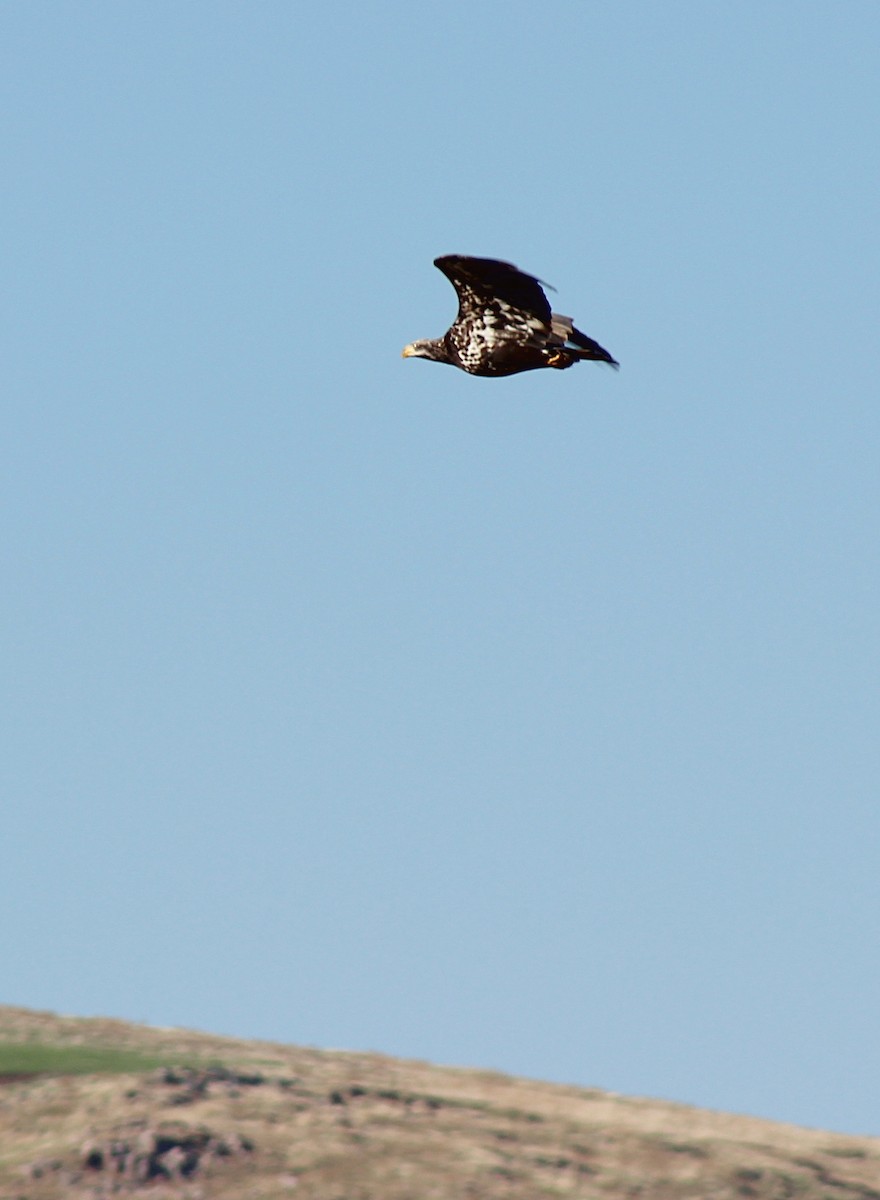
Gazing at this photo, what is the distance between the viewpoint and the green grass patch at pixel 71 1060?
1917 inches

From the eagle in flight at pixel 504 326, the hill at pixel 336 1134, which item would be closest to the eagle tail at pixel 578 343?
the eagle in flight at pixel 504 326

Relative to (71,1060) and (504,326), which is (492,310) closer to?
(504,326)

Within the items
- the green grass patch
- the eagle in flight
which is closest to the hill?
the green grass patch

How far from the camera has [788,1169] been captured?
4912 centimetres

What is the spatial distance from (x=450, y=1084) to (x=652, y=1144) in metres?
5.08

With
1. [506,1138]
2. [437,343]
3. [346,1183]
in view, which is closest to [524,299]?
[437,343]

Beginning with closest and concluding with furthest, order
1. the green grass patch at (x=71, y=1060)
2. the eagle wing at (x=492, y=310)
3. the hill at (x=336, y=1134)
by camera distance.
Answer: the eagle wing at (x=492, y=310)
the hill at (x=336, y=1134)
the green grass patch at (x=71, y=1060)

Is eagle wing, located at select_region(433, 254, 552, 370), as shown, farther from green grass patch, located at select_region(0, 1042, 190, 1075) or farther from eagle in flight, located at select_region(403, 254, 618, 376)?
green grass patch, located at select_region(0, 1042, 190, 1075)

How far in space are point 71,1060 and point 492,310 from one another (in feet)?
81.9

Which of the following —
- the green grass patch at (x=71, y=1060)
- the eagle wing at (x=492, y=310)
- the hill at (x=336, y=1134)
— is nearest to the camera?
the eagle wing at (x=492, y=310)

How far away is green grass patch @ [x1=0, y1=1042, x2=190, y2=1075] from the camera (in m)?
48.7

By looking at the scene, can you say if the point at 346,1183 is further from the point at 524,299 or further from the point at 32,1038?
the point at 524,299

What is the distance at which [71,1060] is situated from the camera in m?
49.6

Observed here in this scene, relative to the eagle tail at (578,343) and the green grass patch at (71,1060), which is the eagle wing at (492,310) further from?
the green grass patch at (71,1060)
